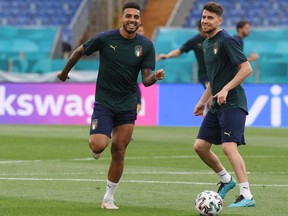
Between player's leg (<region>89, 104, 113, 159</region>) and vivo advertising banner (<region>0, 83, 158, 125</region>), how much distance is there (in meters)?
18.6

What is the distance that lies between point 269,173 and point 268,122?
1356 centimetres

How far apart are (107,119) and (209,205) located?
5.70 ft

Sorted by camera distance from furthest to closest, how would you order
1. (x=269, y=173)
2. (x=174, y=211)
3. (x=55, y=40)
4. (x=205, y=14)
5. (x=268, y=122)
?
(x=55, y=40) → (x=268, y=122) → (x=269, y=173) → (x=205, y=14) → (x=174, y=211)

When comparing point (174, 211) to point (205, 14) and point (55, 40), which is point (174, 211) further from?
point (55, 40)

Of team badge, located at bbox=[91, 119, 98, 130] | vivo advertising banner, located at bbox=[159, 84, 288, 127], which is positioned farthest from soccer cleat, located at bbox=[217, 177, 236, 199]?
vivo advertising banner, located at bbox=[159, 84, 288, 127]

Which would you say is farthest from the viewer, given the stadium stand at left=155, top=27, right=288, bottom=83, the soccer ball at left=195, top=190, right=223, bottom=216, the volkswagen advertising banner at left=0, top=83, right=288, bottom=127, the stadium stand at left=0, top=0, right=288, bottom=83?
the stadium stand at left=0, top=0, right=288, bottom=83

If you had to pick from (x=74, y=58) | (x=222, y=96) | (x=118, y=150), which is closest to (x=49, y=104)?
(x=74, y=58)

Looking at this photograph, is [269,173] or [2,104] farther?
[2,104]

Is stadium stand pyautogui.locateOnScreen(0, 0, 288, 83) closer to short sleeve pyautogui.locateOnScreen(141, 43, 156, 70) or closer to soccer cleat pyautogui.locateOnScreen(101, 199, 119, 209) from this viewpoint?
short sleeve pyautogui.locateOnScreen(141, 43, 156, 70)

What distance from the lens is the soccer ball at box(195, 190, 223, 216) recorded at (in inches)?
397

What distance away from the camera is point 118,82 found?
11.3 metres

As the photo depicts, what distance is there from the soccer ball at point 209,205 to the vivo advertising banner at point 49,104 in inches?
772

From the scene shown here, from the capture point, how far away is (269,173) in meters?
15.2

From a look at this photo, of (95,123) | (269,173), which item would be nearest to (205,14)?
(95,123)
